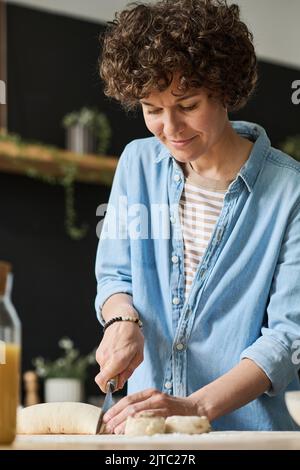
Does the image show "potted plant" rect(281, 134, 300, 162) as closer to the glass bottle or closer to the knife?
the knife

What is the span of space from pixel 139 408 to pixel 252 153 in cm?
59

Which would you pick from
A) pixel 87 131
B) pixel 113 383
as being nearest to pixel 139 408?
pixel 113 383

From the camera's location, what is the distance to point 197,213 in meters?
1.60

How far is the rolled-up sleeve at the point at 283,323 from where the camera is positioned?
1.37 meters

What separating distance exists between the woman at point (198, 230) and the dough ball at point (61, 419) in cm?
13

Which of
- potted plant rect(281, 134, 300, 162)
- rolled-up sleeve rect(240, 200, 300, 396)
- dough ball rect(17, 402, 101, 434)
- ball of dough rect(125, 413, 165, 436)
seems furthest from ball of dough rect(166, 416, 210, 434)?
potted plant rect(281, 134, 300, 162)

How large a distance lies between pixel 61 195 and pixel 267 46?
4.35 ft

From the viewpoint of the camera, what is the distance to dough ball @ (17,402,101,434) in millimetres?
1252

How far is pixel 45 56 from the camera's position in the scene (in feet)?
14.9

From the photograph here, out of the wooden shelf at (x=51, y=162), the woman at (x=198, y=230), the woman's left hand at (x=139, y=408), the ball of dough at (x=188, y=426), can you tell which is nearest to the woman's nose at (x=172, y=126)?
the woman at (x=198, y=230)

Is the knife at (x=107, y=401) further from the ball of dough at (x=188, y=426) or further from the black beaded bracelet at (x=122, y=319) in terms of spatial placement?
the ball of dough at (x=188, y=426)

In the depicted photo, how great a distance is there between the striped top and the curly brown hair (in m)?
0.16
